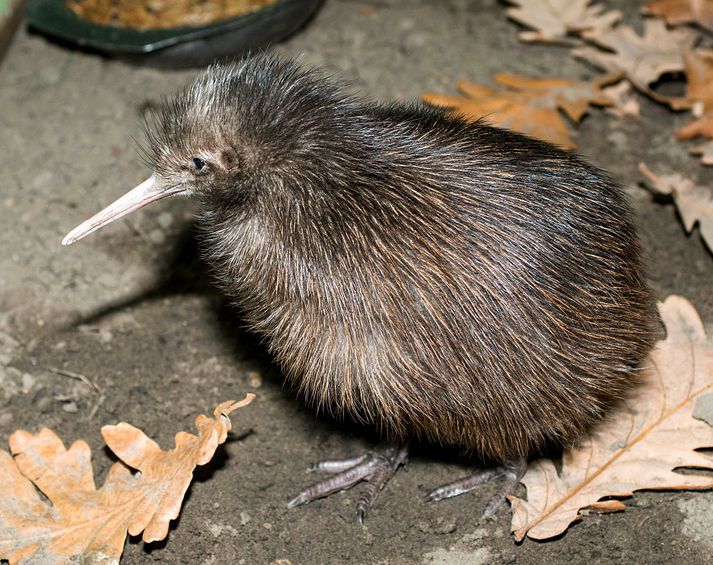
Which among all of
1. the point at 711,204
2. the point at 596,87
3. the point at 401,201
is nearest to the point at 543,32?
the point at 596,87

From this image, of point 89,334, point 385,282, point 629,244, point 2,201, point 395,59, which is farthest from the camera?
point 395,59

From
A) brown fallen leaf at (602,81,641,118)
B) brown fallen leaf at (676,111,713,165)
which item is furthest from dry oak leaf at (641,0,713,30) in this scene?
brown fallen leaf at (676,111,713,165)

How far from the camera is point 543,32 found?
5.42m

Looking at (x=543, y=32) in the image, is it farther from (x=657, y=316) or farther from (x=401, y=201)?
(x=401, y=201)

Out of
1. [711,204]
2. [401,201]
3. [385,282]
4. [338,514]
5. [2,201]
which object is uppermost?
[401,201]

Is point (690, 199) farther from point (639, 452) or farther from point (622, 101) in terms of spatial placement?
point (639, 452)

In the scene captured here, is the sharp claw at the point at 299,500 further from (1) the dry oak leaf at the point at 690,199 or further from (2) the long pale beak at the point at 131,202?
(1) the dry oak leaf at the point at 690,199

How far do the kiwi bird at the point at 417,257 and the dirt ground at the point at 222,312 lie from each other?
1.47 ft

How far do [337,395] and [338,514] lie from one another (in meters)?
0.58

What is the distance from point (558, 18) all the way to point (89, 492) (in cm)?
373

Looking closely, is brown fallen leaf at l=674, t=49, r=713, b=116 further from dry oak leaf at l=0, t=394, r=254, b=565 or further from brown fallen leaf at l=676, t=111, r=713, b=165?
dry oak leaf at l=0, t=394, r=254, b=565

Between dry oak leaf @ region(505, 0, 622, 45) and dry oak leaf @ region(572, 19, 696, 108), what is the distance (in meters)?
0.07

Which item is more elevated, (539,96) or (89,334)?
(539,96)

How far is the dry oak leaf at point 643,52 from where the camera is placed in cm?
510
